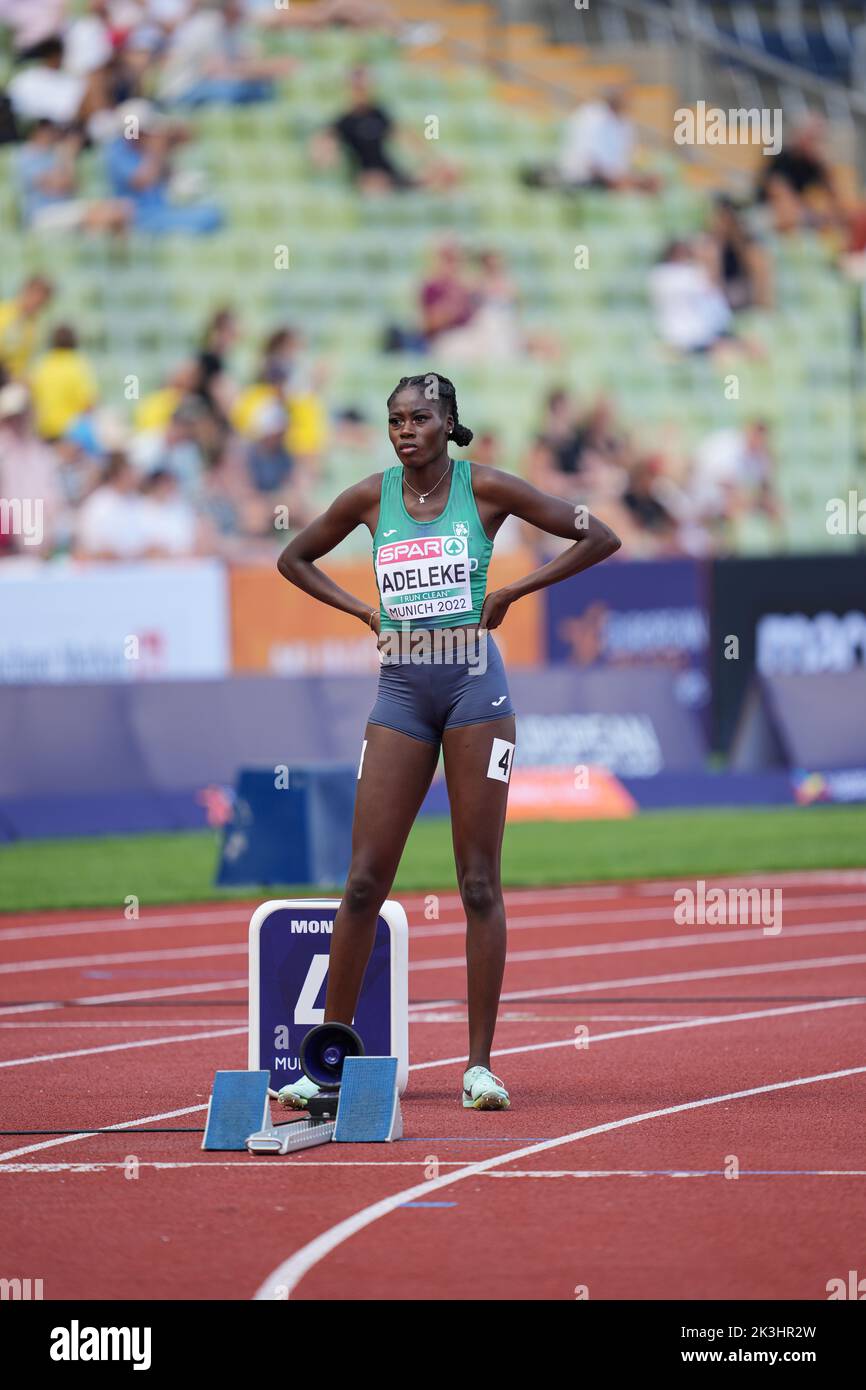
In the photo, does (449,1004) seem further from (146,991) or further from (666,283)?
(666,283)

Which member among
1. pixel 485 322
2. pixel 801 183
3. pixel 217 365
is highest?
pixel 801 183

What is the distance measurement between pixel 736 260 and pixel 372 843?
2206cm

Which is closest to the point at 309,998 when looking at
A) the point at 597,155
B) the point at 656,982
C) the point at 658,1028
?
the point at 658,1028

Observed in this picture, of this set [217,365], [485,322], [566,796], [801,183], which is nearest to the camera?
[566,796]

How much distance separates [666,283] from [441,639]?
21.3m

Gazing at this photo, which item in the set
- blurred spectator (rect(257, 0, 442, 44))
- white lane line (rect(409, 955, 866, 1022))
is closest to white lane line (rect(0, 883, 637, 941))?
white lane line (rect(409, 955, 866, 1022))

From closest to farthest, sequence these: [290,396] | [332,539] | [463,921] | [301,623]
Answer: [332,539] < [463,921] < [301,623] < [290,396]

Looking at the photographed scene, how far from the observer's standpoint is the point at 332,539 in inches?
304

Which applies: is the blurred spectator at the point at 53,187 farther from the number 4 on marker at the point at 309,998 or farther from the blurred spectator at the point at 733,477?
the number 4 on marker at the point at 309,998

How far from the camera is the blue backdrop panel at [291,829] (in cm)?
1495

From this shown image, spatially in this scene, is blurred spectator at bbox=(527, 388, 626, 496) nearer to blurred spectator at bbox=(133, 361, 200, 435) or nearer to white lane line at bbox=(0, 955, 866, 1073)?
blurred spectator at bbox=(133, 361, 200, 435)

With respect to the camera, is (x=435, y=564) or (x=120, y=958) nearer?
(x=435, y=564)

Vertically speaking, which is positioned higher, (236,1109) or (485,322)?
(485,322)

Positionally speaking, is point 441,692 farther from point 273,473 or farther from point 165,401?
point 165,401
